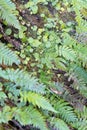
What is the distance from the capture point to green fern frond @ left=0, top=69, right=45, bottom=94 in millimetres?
3701

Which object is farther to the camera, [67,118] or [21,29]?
[21,29]

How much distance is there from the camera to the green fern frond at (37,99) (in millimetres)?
3633

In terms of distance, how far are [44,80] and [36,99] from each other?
0.49m

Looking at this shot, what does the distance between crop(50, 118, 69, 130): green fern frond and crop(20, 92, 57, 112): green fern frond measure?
27 cm

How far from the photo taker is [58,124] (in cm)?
380

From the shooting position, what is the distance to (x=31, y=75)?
400cm

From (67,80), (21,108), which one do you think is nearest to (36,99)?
(21,108)

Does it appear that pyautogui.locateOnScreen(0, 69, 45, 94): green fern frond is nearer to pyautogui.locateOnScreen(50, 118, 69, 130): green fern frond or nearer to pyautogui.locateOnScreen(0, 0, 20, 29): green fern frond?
pyautogui.locateOnScreen(50, 118, 69, 130): green fern frond

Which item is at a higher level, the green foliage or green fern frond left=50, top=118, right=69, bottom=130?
the green foliage

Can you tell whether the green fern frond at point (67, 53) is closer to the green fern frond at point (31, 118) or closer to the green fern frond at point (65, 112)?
the green fern frond at point (65, 112)

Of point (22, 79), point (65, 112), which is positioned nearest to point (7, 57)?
point (22, 79)

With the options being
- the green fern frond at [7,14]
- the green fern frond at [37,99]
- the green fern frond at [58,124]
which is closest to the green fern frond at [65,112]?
the green fern frond at [58,124]

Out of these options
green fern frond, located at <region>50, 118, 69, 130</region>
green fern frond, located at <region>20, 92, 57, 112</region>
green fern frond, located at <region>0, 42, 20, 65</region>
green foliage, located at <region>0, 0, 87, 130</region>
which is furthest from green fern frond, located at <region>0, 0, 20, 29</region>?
green fern frond, located at <region>50, 118, 69, 130</region>

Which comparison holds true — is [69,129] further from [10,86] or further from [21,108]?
[10,86]
